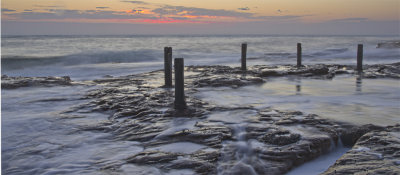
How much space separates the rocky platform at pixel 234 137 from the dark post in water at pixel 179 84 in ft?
0.84

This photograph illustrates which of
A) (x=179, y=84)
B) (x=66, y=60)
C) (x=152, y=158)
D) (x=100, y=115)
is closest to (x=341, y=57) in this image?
(x=66, y=60)

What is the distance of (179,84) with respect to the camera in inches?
285

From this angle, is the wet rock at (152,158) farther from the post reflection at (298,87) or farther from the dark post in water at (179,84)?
the post reflection at (298,87)

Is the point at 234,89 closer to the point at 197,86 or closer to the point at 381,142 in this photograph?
the point at 197,86

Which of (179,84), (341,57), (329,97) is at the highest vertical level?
(341,57)

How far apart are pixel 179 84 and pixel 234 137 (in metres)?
2.24

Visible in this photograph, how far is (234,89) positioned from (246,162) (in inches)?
237

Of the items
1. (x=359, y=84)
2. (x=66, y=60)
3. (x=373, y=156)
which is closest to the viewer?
(x=373, y=156)

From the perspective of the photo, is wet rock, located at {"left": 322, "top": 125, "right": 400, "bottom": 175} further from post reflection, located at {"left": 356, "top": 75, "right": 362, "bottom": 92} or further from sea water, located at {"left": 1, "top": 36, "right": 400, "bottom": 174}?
post reflection, located at {"left": 356, "top": 75, "right": 362, "bottom": 92}

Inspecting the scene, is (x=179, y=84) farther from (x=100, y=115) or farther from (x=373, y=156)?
(x=373, y=156)

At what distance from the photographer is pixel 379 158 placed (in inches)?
162

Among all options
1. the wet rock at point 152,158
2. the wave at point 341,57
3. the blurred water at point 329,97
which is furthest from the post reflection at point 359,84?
the wave at point 341,57

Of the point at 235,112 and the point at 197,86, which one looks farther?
the point at 197,86

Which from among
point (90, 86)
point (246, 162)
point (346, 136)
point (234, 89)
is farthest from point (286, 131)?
point (90, 86)
